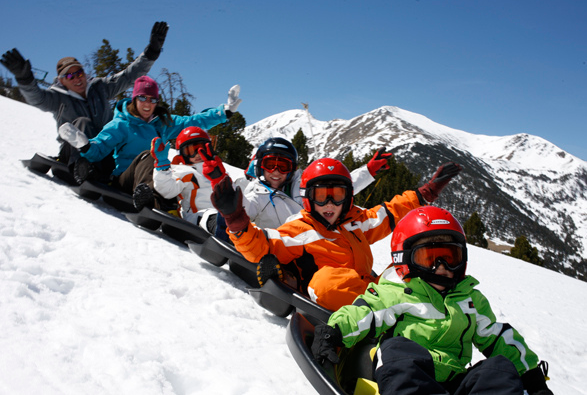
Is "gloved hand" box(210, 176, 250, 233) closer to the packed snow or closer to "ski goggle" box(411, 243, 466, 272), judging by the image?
the packed snow

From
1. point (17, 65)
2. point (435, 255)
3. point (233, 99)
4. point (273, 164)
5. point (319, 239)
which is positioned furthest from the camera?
point (233, 99)

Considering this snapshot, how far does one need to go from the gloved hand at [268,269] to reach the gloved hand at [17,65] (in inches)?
177

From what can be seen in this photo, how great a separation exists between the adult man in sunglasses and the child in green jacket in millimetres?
4459

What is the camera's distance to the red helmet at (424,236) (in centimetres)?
219

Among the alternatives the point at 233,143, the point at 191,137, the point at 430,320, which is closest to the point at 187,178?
the point at 191,137

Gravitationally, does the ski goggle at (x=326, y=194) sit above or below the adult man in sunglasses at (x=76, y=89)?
below

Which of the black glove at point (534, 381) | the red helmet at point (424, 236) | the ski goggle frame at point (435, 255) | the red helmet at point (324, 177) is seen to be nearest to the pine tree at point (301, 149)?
the red helmet at point (324, 177)

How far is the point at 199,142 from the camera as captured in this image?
4594mm

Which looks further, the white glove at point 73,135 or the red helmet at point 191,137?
the white glove at point 73,135

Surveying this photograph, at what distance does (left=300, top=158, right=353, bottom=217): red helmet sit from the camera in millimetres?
3143

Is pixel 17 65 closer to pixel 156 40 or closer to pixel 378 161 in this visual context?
pixel 156 40

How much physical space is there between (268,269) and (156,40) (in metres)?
5.30

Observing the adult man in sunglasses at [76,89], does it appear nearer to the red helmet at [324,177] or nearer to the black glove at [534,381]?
the red helmet at [324,177]

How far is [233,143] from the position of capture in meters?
28.6
